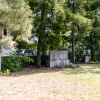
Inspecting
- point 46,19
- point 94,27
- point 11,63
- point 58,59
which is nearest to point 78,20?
point 46,19

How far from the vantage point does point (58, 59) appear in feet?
53.6

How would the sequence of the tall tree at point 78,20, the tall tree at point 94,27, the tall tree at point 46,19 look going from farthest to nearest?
the tall tree at point 94,27
the tall tree at point 78,20
the tall tree at point 46,19

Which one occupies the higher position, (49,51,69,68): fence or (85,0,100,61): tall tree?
(85,0,100,61): tall tree

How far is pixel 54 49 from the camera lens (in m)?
16.2

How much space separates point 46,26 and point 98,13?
7.30 m

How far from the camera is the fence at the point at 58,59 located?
1591cm

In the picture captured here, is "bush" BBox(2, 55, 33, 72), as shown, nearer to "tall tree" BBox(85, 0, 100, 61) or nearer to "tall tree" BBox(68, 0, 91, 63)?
"tall tree" BBox(68, 0, 91, 63)

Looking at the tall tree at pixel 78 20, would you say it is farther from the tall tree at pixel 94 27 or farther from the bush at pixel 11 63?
the bush at pixel 11 63

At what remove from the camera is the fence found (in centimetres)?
1591

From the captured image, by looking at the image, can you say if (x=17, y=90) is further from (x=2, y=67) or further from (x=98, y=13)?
(x=98, y=13)

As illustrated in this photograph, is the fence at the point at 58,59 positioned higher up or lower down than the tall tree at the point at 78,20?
lower down

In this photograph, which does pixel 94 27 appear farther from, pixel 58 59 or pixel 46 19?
pixel 46 19

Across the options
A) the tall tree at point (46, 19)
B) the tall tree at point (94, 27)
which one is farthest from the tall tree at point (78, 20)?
the tall tree at point (94, 27)

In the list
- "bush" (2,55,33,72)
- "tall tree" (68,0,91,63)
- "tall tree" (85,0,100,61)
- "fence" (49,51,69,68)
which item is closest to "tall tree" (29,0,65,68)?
"fence" (49,51,69,68)
